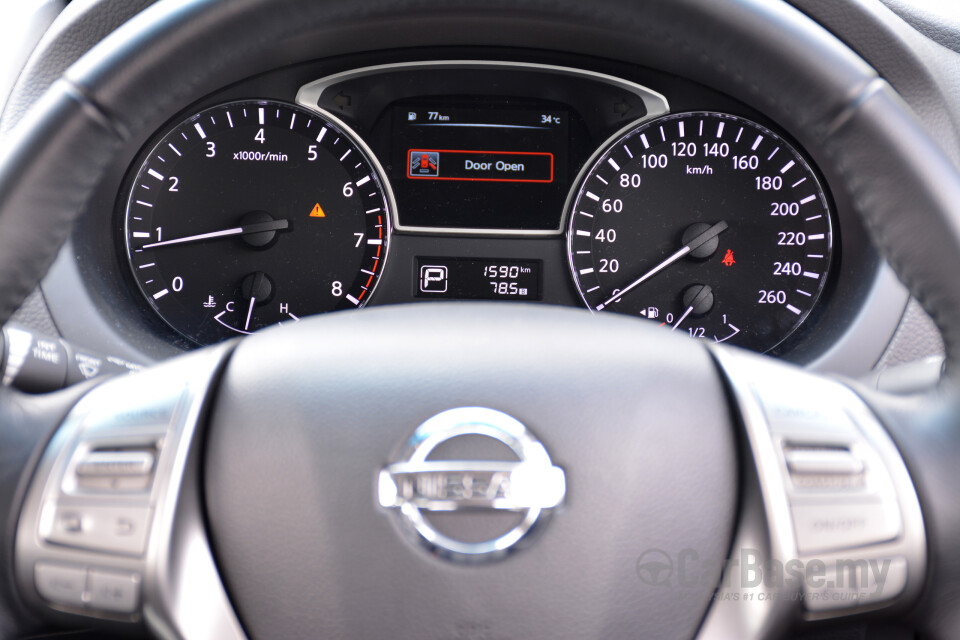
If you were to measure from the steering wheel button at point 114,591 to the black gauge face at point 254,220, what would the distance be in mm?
1694

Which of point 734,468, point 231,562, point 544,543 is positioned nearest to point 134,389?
point 231,562

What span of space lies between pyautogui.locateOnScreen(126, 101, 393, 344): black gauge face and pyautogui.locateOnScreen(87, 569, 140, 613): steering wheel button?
1.69 metres

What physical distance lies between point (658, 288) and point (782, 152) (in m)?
0.44

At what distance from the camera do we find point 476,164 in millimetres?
2586

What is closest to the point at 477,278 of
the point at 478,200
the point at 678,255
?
the point at 478,200

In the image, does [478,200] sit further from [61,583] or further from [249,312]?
[61,583]

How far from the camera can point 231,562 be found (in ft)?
2.63

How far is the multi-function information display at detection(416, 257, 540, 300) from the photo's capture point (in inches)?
101

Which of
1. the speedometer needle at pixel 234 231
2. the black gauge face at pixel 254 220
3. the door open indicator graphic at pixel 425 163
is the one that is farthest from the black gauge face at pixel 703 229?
the speedometer needle at pixel 234 231

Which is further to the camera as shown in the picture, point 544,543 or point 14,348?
point 14,348

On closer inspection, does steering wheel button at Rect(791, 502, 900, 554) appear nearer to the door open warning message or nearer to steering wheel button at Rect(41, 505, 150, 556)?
steering wheel button at Rect(41, 505, 150, 556)

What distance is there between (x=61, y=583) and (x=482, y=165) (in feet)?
6.28

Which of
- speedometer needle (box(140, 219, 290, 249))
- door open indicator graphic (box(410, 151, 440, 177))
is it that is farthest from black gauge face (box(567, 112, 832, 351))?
speedometer needle (box(140, 219, 290, 249))

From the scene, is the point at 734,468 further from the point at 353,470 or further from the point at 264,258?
the point at 264,258
